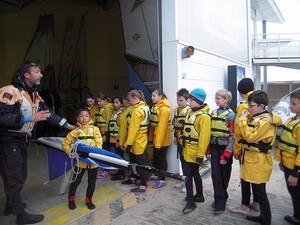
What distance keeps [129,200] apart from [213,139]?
1432mm

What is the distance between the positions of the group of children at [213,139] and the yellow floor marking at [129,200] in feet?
0.52

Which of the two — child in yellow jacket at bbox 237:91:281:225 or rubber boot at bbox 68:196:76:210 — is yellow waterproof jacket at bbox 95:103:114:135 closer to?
rubber boot at bbox 68:196:76:210

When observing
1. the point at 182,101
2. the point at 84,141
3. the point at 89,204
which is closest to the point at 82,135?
the point at 84,141

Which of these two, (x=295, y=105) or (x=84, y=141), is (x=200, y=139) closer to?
(x=295, y=105)

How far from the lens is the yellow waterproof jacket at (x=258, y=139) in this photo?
274 cm

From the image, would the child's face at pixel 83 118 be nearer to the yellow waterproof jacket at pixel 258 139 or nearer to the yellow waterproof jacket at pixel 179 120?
the yellow waterproof jacket at pixel 179 120

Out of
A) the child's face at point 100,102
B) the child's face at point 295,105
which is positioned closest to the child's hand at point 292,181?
the child's face at point 295,105

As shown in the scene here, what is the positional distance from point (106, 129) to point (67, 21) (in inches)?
285

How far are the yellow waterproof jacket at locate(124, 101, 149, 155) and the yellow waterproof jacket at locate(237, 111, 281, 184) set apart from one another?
60.6 inches

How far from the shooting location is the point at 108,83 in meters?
11.5

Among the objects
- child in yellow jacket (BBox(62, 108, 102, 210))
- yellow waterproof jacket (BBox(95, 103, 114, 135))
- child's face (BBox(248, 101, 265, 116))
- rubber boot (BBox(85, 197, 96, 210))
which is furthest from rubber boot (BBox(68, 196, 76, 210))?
child's face (BBox(248, 101, 265, 116))

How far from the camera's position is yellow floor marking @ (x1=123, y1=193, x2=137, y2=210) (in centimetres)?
357

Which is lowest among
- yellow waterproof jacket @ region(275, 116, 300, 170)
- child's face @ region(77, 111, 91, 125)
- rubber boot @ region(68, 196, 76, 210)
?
rubber boot @ region(68, 196, 76, 210)

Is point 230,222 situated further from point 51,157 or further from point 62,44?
point 62,44
